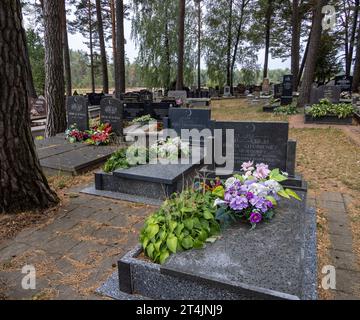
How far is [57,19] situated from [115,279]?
791 cm

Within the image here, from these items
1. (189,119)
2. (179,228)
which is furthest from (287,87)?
(179,228)

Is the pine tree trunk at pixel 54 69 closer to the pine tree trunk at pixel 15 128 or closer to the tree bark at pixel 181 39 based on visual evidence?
the pine tree trunk at pixel 15 128

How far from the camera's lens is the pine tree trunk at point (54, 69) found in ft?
26.6

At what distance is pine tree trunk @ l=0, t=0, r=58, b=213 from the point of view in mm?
3451

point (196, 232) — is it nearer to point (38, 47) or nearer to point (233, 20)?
point (38, 47)

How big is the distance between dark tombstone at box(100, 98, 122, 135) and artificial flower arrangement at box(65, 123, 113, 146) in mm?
170

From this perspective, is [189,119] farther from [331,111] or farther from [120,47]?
[120,47]

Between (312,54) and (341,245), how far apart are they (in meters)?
12.3

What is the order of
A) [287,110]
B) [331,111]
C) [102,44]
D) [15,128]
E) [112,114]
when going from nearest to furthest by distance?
[15,128]
[112,114]
[331,111]
[287,110]
[102,44]

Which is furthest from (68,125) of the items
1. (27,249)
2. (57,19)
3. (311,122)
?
(311,122)

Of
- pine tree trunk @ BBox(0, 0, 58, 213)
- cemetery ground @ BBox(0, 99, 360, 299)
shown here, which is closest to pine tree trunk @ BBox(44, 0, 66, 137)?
cemetery ground @ BBox(0, 99, 360, 299)

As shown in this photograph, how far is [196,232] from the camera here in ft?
8.40

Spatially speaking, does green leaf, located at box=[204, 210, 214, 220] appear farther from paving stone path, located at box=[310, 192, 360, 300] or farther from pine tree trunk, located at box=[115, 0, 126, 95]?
pine tree trunk, located at box=[115, 0, 126, 95]

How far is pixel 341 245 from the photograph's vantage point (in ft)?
10.7
